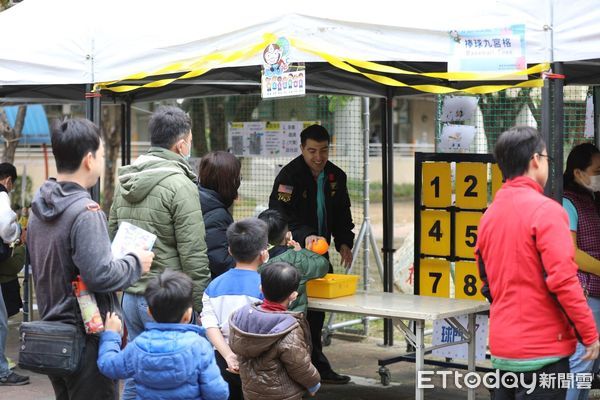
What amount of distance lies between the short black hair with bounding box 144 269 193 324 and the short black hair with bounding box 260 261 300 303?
0.68m

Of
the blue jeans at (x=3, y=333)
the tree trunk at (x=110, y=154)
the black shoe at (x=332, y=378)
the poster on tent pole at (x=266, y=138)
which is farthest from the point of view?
the tree trunk at (x=110, y=154)

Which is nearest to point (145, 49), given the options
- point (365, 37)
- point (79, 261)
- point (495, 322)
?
point (365, 37)

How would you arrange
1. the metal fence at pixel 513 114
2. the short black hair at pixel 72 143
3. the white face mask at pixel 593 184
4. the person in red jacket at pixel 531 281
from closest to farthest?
1. the person in red jacket at pixel 531 281
2. the short black hair at pixel 72 143
3. the white face mask at pixel 593 184
4. the metal fence at pixel 513 114

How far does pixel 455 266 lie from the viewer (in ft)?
22.1

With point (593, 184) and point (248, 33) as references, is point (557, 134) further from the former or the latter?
point (248, 33)

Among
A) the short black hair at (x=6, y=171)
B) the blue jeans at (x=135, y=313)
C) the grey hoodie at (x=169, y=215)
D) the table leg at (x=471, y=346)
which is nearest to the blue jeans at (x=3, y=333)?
the short black hair at (x=6, y=171)

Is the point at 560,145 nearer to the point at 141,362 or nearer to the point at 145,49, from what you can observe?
the point at 141,362

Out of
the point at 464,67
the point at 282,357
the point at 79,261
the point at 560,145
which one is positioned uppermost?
the point at 464,67

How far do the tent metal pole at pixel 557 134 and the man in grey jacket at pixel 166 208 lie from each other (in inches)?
73.9

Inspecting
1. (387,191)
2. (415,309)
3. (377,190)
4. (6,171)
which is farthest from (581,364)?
(377,190)

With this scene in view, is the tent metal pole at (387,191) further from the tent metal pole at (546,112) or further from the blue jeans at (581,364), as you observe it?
the tent metal pole at (546,112)

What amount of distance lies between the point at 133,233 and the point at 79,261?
0.37m

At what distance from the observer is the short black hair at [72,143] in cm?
370

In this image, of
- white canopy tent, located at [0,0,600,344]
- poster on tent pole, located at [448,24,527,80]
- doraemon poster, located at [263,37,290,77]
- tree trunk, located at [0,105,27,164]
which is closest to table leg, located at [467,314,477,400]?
white canopy tent, located at [0,0,600,344]
